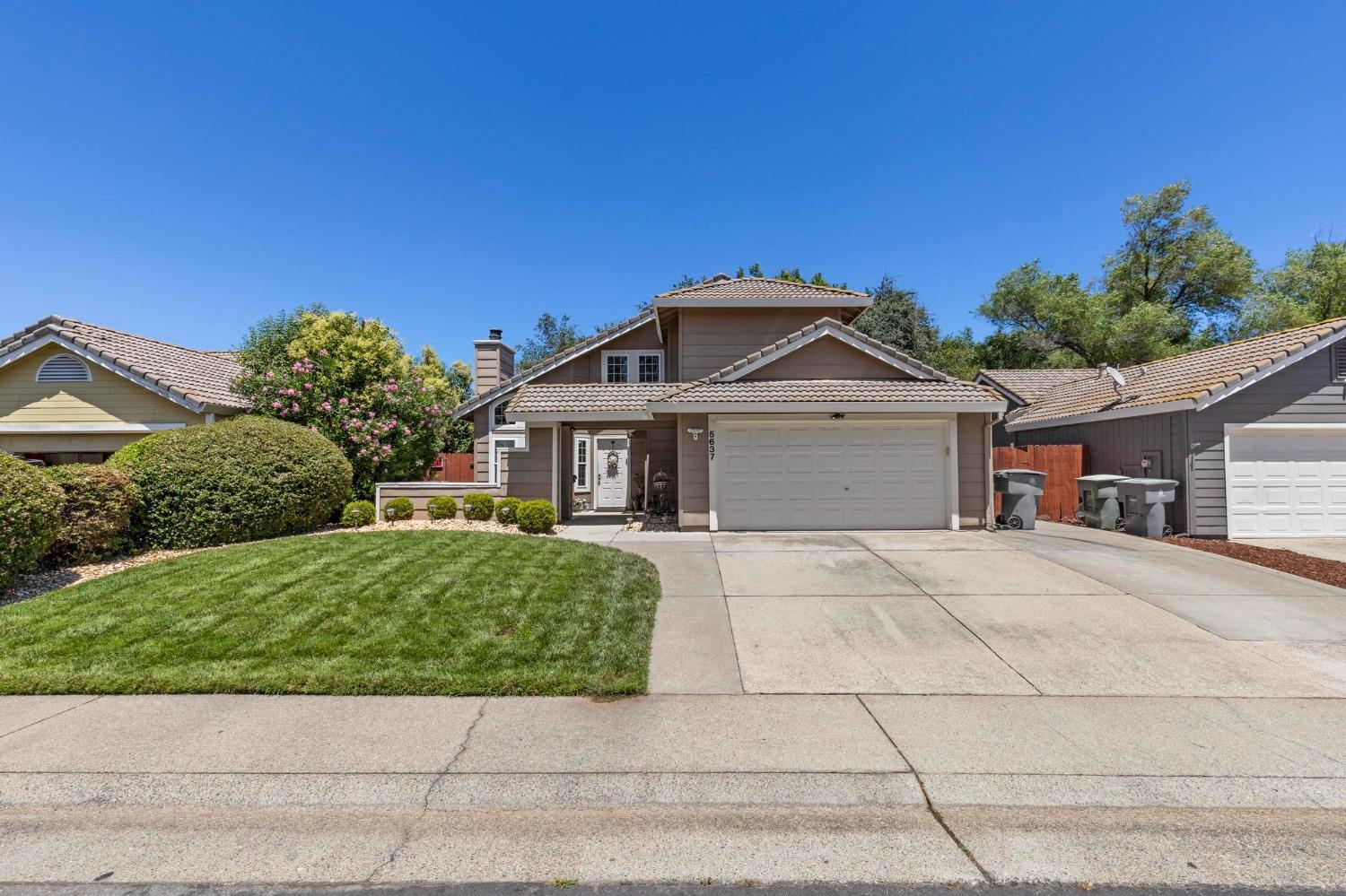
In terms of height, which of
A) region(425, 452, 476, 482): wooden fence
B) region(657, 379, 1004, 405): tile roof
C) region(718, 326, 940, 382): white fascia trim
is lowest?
region(425, 452, 476, 482): wooden fence

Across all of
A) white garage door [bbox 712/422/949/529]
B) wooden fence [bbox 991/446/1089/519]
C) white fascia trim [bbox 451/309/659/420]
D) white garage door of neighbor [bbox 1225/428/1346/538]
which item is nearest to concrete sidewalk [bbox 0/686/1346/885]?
white garage door [bbox 712/422/949/529]

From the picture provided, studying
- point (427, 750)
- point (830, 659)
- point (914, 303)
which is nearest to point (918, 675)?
point (830, 659)

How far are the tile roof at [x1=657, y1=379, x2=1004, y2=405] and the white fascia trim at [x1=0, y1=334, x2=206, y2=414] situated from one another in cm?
1139

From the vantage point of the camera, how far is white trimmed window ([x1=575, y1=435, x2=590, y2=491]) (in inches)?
760

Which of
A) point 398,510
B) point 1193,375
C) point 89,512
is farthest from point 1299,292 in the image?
point 89,512

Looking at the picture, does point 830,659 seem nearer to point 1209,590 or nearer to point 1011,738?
point 1011,738

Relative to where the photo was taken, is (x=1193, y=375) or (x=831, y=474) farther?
(x=1193, y=375)

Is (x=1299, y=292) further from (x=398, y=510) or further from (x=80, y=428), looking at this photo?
(x=80, y=428)

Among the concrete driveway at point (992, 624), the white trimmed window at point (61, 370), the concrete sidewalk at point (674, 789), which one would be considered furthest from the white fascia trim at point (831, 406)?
the white trimmed window at point (61, 370)

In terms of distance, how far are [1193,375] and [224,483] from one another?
19322 millimetres

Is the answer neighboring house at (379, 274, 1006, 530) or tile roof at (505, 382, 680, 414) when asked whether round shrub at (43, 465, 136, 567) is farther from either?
tile roof at (505, 382, 680, 414)

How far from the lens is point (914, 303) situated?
103 feet

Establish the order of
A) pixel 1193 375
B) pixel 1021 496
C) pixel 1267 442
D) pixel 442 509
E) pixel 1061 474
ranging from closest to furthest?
pixel 1267 442 → pixel 1021 496 → pixel 1193 375 → pixel 442 509 → pixel 1061 474

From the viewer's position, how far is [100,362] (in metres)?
14.2
